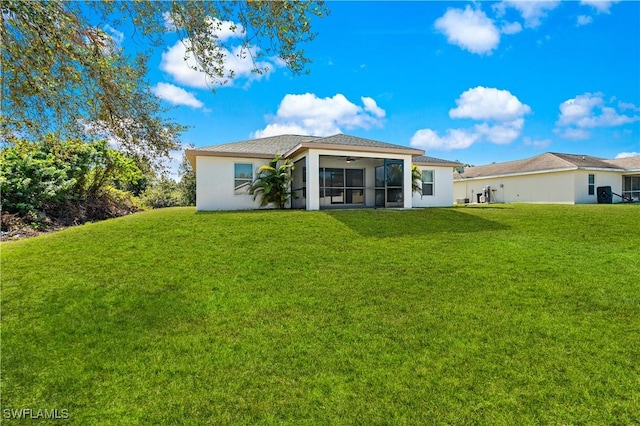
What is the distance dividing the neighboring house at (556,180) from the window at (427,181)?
11323mm

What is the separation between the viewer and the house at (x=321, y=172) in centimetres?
1352

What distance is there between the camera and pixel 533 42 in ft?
46.8

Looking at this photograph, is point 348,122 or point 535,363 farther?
point 348,122

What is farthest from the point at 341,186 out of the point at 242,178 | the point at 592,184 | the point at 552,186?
the point at 592,184

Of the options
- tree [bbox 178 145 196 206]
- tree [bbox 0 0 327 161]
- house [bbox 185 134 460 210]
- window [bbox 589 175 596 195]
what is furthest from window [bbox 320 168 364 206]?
tree [bbox 178 145 196 206]

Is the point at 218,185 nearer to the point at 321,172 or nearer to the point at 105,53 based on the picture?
the point at 321,172

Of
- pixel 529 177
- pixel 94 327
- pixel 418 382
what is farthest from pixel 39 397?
pixel 529 177

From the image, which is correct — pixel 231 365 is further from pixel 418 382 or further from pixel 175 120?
pixel 175 120

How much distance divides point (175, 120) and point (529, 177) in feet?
90.0

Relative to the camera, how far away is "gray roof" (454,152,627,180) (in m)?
22.9

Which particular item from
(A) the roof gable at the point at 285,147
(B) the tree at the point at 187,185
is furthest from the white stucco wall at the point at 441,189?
(B) the tree at the point at 187,185

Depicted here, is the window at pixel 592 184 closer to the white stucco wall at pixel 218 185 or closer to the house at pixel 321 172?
the house at pixel 321 172

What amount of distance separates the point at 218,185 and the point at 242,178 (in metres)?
1.18

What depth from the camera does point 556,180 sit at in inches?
912
